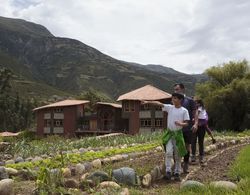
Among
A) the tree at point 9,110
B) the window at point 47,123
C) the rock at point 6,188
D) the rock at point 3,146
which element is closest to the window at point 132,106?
the window at point 47,123

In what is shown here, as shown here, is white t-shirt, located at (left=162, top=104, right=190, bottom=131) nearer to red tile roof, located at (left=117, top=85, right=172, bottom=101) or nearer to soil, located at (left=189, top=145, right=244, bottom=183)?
soil, located at (left=189, top=145, right=244, bottom=183)

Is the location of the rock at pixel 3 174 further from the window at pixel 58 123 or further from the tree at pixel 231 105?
the window at pixel 58 123

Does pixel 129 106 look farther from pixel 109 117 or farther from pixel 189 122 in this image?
pixel 189 122

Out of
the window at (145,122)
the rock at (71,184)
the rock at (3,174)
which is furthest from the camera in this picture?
the window at (145,122)

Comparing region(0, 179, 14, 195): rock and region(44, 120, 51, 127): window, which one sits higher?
region(0, 179, 14, 195): rock

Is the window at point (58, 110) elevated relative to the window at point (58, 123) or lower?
elevated

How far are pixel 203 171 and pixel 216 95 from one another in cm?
3782

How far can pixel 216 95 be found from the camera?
1873 inches

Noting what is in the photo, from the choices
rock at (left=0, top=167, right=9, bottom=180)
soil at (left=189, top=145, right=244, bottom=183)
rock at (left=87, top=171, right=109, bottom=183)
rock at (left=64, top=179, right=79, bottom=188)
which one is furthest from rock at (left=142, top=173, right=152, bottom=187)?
rock at (left=0, top=167, right=9, bottom=180)

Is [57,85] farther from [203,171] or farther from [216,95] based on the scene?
[203,171]

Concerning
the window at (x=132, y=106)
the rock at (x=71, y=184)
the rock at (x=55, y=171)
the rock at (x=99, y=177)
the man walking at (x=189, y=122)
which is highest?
the window at (x=132, y=106)

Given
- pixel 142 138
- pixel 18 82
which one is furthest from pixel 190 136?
pixel 18 82

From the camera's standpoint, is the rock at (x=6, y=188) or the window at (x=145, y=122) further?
the window at (x=145, y=122)

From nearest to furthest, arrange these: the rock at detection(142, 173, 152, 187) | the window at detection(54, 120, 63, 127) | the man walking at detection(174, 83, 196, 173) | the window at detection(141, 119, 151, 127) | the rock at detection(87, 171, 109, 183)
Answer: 1. the rock at detection(87, 171, 109, 183)
2. the rock at detection(142, 173, 152, 187)
3. the man walking at detection(174, 83, 196, 173)
4. the window at detection(141, 119, 151, 127)
5. the window at detection(54, 120, 63, 127)
